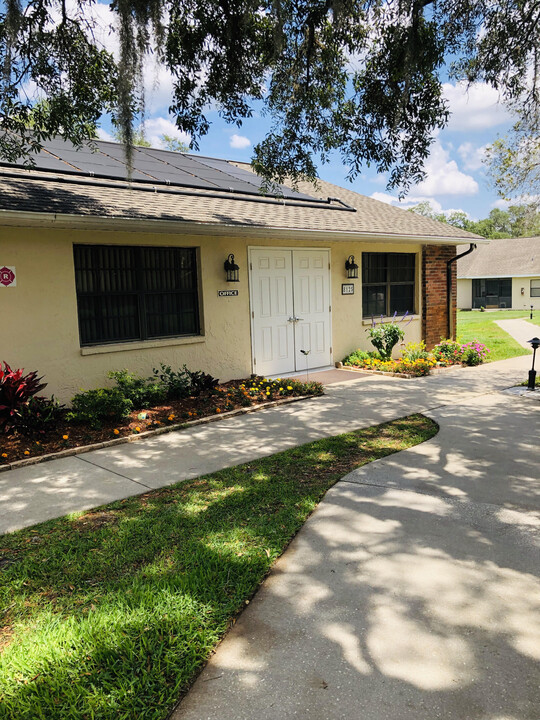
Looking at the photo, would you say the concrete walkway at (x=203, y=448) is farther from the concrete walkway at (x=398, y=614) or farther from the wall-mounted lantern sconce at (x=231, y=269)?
the wall-mounted lantern sconce at (x=231, y=269)

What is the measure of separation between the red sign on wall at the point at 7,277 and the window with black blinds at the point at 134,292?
949 millimetres

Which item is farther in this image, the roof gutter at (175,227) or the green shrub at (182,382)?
the green shrub at (182,382)

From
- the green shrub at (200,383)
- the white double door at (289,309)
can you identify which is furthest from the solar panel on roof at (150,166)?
the green shrub at (200,383)

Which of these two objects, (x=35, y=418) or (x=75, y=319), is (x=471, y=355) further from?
(x=35, y=418)

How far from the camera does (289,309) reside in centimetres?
1072

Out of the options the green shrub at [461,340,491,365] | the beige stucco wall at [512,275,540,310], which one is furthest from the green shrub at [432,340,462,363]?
the beige stucco wall at [512,275,540,310]

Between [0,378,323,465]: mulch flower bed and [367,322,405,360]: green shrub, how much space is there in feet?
Answer: 9.38

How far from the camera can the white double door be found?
1026 centimetres

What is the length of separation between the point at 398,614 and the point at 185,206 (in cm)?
759

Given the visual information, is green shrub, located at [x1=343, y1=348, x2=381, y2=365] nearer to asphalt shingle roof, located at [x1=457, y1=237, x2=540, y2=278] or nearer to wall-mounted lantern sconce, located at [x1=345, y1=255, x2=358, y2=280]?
wall-mounted lantern sconce, located at [x1=345, y1=255, x2=358, y2=280]

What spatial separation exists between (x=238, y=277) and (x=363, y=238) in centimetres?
295

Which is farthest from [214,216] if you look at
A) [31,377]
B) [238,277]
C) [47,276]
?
[31,377]

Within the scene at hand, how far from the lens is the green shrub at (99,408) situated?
23.0ft

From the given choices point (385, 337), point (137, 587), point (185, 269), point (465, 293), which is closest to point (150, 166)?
Result: point (185, 269)
